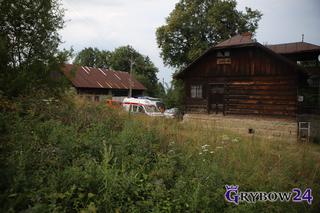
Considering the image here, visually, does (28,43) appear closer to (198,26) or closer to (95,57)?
(198,26)

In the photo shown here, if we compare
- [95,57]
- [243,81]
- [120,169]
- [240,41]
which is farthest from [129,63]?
[120,169]

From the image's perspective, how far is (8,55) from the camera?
775cm

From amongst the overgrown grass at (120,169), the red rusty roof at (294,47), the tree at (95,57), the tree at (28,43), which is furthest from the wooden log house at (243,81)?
the tree at (95,57)

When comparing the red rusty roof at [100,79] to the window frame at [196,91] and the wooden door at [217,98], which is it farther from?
the wooden door at [217,98]

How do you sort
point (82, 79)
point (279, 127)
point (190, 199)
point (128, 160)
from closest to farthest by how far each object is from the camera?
point (190, 199)
point (128, 160)
point (279, 127)
point (82, 79)

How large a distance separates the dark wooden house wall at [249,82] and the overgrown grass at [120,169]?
10.1 metres

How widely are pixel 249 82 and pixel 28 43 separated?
14.2m

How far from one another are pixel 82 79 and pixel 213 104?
865 inches

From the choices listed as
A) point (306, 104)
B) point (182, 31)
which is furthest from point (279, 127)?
point (182, 31)

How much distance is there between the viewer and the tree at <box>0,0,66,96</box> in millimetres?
7578

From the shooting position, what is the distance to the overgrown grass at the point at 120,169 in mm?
3799

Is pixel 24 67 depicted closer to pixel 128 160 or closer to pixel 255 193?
pixel 128 160

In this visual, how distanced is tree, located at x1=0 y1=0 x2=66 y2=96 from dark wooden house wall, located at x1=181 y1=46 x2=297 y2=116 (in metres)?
12.5

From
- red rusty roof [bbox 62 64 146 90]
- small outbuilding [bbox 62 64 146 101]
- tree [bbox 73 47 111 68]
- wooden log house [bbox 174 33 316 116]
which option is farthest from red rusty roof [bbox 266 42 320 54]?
tree [bbox 73 47 111 68]
